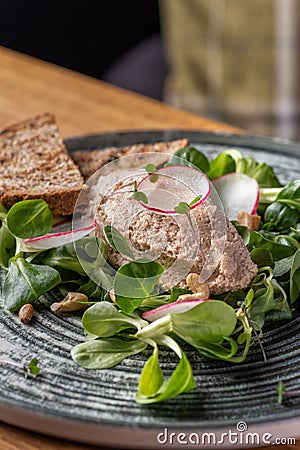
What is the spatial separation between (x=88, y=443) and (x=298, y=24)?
3.40 m

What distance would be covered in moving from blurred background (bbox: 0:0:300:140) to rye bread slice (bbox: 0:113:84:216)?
234 cm

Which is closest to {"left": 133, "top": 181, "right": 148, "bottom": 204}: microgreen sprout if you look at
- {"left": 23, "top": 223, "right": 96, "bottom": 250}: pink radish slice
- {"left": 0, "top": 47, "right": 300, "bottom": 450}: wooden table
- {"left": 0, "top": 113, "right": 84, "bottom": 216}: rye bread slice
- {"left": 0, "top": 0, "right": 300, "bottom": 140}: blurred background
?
{"left": 23, "top": 223, "right": 96, "bottom": 250}: pink radish slice

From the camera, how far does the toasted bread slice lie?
197 centimetres

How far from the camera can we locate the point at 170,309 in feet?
4.35

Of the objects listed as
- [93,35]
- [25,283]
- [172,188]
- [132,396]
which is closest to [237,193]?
[172,188]

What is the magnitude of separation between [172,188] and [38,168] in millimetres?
543

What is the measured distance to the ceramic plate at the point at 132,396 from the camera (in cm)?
108

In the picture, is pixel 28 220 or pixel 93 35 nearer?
pixel 28 220

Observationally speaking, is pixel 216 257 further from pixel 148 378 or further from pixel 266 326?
pixel 148 378

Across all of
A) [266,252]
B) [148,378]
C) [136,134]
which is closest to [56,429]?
[148,378]

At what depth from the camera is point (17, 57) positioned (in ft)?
10.6

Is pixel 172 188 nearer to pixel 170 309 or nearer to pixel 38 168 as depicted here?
pixel 170 309

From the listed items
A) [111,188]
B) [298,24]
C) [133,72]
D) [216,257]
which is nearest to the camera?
[216,257]

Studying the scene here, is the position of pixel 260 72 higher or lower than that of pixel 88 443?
lower
